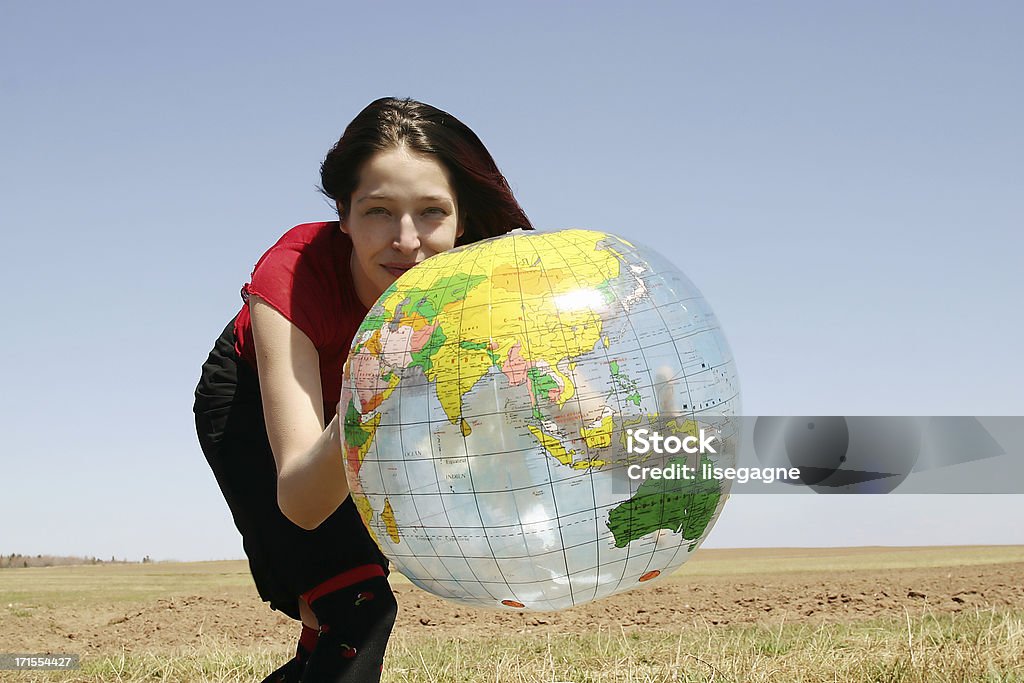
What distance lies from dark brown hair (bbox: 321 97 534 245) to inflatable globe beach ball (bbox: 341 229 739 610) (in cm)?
53

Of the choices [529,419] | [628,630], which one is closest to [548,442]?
[529,419]

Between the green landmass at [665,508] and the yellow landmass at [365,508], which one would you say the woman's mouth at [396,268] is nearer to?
the yellow landmass at [365,508]

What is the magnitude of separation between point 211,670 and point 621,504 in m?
3.68

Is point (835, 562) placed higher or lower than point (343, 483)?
lower

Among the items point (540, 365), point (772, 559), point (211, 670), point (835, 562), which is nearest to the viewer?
point (540, 365)

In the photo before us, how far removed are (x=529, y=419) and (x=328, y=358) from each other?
1.09m

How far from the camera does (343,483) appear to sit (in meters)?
2.75

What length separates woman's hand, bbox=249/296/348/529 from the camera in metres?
2.67

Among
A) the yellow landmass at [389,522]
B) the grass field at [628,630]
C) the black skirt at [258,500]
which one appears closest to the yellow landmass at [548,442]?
the yellow landmass at [389,522]

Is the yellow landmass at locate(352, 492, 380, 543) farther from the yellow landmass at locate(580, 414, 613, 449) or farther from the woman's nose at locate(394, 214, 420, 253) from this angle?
the woman's nose at locate(394, 214, 420, 253)

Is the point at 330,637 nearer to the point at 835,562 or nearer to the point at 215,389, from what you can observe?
the point at 215,389

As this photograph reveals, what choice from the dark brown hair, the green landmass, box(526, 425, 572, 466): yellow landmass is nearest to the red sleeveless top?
the dark brown hair

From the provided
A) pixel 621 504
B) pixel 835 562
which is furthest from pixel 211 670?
pixel 835 562

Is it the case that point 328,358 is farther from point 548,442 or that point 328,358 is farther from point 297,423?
point 548,442
